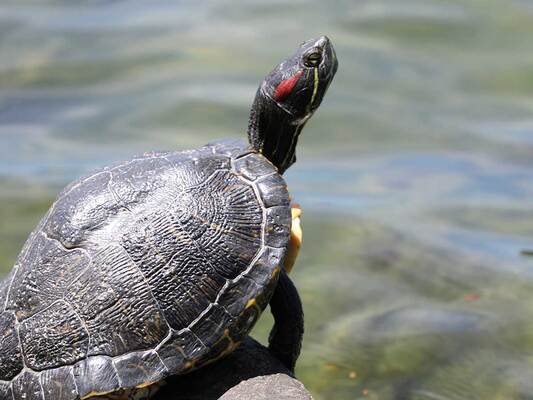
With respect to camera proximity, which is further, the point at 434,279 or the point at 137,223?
the point at 434,279

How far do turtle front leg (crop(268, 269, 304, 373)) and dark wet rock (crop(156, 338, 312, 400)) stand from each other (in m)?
0.07

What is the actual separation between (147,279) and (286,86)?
3.64ft

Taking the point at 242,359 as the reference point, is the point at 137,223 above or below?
above

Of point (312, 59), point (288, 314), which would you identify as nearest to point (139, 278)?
point (288, 314)

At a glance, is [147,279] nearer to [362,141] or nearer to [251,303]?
[251,303]

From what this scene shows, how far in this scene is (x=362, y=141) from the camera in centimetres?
823

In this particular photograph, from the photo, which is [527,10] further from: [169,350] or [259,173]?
[169,350]

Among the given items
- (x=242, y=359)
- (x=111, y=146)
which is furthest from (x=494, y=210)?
(x=242, y=359)

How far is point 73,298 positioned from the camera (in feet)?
11.1

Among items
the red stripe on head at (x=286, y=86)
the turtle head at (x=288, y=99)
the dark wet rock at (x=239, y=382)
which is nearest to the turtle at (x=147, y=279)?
the dark wet rock at (x=239, y=382)

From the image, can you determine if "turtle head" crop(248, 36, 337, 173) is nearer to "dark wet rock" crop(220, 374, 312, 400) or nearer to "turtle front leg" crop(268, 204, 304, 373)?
"turtle front leg" crop(268, 204, 304, 373)

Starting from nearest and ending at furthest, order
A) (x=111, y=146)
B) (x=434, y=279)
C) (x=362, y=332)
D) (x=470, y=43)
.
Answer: (x=362, y=332) → (x=434, y=279) → (x=111, y=146) → (x=470, y=43)

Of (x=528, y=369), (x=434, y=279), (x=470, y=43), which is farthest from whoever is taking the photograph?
(x=470, y=43)

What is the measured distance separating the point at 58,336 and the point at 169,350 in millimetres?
396
